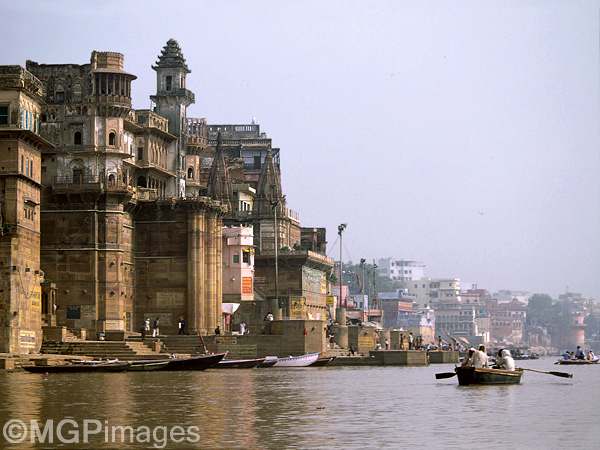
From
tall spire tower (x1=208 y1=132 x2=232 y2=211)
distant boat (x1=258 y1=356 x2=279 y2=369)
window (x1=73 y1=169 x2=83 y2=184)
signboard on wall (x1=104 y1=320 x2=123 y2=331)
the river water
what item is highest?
tall spire tower (x1=208 y1=132 x2=232 y2=211)

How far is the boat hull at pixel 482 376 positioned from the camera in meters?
49.0

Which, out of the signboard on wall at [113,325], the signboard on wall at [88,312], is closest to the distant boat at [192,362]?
the signboard on wall at [113,325]

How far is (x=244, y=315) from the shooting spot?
335ft

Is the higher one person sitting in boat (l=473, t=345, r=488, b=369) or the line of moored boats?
person sitting in boat (l=473, t=345, r=488, b=369)

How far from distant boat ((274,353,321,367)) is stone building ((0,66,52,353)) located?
1959 cm

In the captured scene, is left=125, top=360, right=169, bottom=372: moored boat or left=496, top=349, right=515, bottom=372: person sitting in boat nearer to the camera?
left=496, top=349, right=515, bottom=372: person sitting in boat

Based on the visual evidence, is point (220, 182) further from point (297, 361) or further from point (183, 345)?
point (297, 361)

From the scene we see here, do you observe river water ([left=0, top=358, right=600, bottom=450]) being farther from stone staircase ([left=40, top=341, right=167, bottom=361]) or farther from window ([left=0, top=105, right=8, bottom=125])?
window ([left=0, top=105, right=8, bottom=125])

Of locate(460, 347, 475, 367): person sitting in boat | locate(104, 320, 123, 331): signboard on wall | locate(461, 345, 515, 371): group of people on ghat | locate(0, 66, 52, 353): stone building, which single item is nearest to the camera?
locate(461, 345, 515, 371): group of people on ghat

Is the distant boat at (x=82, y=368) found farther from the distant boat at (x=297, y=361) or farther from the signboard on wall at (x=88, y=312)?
the distant boat at (x=297, y=361)

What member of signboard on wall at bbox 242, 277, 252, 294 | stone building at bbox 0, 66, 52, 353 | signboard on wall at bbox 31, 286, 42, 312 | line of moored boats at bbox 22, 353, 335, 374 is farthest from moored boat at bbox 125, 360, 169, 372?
signboard on wall at bbox 242, 277, 252, 294

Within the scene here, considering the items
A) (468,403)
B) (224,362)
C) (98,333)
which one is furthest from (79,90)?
(468,403)

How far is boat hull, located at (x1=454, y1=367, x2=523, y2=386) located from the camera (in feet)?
161

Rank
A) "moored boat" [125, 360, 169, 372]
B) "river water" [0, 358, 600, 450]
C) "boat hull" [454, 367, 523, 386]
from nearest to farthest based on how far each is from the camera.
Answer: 1. "river water" [0, 358, 600, 450]
2. "boat hull" [454, 367, 523, 386]
3. "moored boat" [125, 360, 169, 372]
